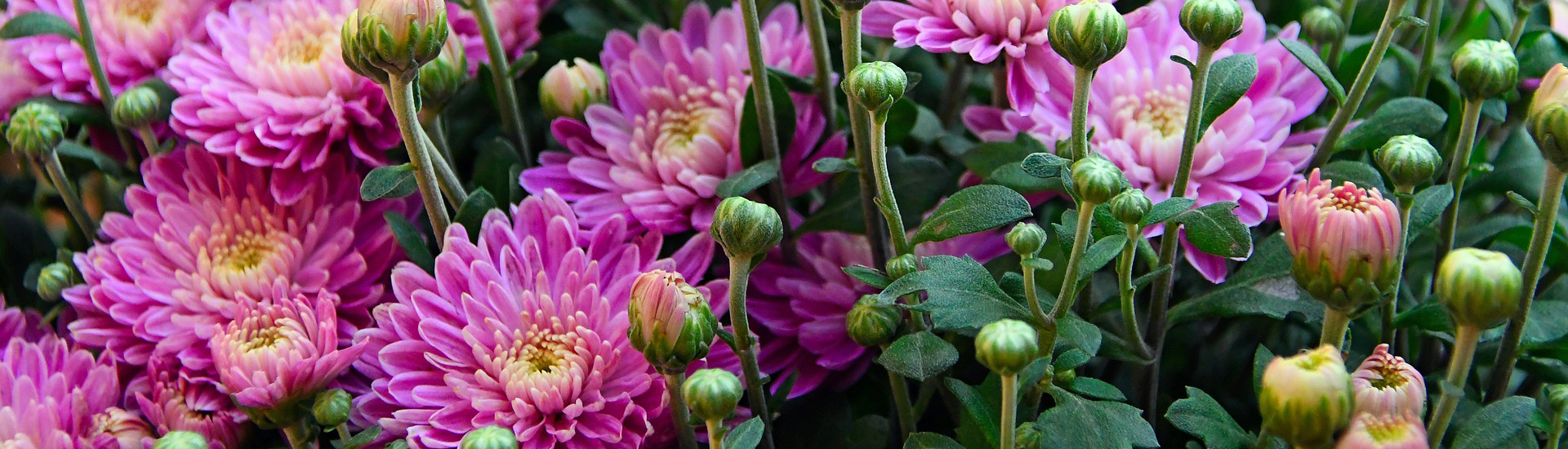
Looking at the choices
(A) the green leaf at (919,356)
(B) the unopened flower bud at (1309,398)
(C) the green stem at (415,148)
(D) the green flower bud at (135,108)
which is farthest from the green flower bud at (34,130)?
(B) the unopened flower bud at (1309,398)

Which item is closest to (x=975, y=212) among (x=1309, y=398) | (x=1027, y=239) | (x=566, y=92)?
(x=1027, y=239)

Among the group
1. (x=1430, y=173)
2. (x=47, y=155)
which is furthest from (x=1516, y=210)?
(x=47, y=155)

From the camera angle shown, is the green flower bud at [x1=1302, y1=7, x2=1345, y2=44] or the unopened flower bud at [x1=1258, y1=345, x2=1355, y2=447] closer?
the unopened flower bud at [x1=1258, y1=345, x2=1355, y2=447]

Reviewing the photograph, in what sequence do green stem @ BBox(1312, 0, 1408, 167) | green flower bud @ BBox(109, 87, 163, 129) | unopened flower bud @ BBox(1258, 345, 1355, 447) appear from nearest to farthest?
unopened flower bud @ BBox(1258, 345, 1355, 447), green stem @ BBox(1312, 0, 1408, 167), green flower bud @ BBox(109, 87, 163, 129)

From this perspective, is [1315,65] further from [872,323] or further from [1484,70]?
[872,323]

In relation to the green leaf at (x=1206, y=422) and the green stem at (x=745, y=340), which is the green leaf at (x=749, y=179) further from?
the green leaf at (x=1206, y=422)

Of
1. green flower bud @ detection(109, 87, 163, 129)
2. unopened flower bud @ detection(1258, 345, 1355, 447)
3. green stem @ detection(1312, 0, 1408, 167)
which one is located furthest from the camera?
green flower bud @ detection(109, 87, 163, 129)

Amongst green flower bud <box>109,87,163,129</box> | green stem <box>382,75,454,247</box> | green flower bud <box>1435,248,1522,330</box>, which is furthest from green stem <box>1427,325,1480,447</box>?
green flower bud <box>109,87,163,129</box>

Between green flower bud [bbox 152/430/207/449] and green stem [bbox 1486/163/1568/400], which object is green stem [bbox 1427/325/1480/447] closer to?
green stem [bbox 1486/163/1568/400]
